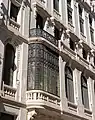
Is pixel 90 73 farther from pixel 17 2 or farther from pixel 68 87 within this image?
pixel 17 2

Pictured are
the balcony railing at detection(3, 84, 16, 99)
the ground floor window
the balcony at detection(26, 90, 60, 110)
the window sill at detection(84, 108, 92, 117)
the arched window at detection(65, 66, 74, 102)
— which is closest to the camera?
the balcony railing at detection(3, 84, 16, 99)

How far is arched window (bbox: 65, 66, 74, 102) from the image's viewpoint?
17.7m

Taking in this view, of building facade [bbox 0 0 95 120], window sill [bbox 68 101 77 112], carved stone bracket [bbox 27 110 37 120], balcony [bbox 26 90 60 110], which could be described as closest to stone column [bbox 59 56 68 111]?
building facade [bbox 0 0 95 120]

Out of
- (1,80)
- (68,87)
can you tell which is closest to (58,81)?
(68,87)

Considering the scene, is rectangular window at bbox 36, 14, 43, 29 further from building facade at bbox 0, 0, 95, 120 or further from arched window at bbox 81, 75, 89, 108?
arched window at bbox 81, 75, 89, 108

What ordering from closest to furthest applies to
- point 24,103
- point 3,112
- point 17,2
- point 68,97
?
1. point 3,112
2. point 24,103
3. point 17,2
4. point 68,97

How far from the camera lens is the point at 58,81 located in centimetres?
1644

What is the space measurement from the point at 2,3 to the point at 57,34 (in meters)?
6.34

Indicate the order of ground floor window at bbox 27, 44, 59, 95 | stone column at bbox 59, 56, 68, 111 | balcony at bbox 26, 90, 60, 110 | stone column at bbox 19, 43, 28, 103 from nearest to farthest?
balcony at bbox 26, 90, 60, 110
stone column at bbox 19, 43, 28, 103
ground floor window at bbox 27, 44, 59, 95
stone column at bbox 59, 56, 68, 111

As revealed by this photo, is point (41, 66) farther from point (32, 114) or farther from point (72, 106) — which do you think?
point (72, 106)

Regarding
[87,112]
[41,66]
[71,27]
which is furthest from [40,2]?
[87,112]

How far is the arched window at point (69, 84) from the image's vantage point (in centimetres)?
1774

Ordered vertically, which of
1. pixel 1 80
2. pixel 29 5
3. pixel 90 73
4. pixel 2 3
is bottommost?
pixel 1 80

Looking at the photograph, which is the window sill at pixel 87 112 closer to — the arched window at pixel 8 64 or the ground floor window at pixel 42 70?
the ground floor window at pixel 42 70
